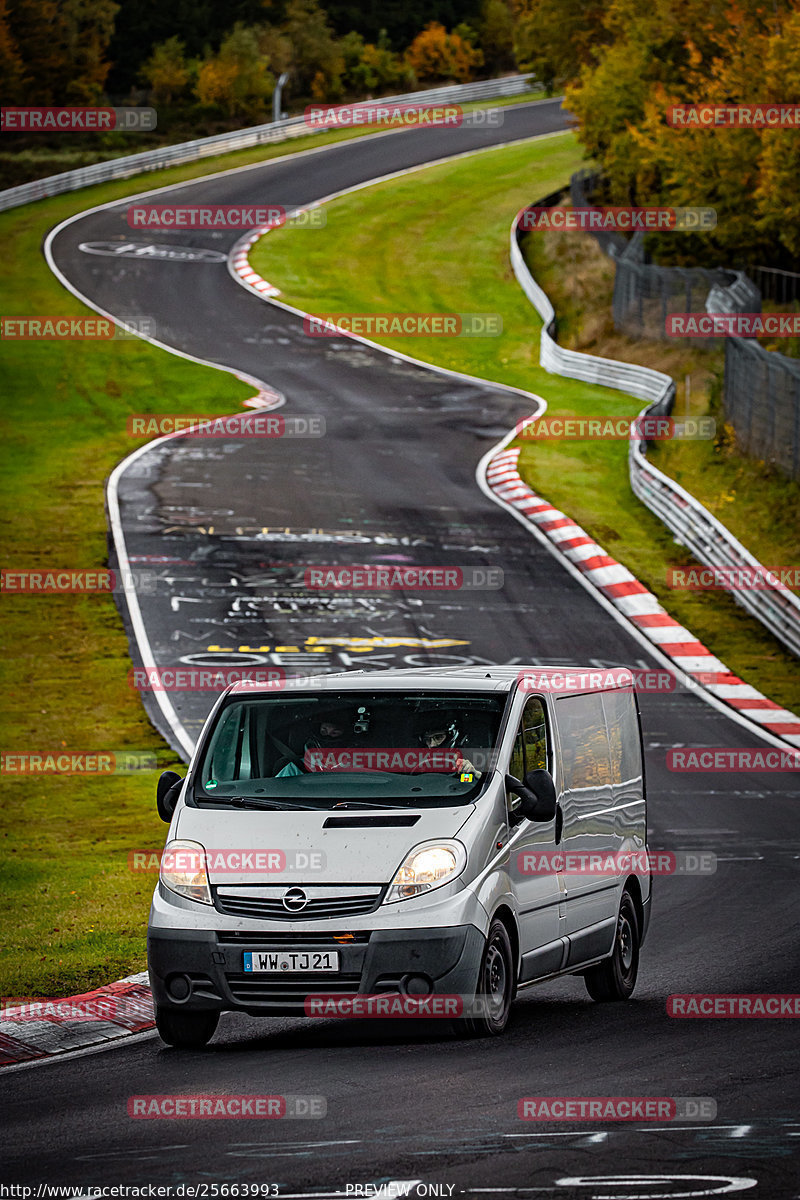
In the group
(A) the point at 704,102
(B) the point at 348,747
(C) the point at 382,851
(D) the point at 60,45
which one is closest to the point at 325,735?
(B) the point at 348,747

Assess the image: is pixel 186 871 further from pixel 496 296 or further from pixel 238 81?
pixel 238 81

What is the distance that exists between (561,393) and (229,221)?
26.0 meters

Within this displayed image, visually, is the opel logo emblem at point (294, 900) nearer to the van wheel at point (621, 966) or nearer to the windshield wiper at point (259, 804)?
the windshield wiper at point (259, 804)

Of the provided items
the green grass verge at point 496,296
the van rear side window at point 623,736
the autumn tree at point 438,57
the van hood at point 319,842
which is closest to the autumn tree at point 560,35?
the green grass verge at point 496,296

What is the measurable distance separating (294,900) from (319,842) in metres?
0.33

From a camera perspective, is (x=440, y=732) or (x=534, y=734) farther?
(x=534, y=734)

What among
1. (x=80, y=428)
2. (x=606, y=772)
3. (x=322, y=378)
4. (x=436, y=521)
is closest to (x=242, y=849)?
(x=606, y=772)

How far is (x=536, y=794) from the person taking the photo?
9703mm

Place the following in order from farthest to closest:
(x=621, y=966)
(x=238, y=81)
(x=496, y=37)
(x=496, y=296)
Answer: (x=496, y=37), (x=238, y=81), (x=496, y=296), (x=621, y=966)

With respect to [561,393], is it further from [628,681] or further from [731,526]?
[628,681]

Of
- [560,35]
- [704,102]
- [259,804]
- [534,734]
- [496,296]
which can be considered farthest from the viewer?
[560,35]

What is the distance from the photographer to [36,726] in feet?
69.8

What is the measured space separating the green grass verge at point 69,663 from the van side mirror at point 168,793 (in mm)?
1737

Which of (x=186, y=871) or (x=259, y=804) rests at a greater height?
(x=259, y=804)
